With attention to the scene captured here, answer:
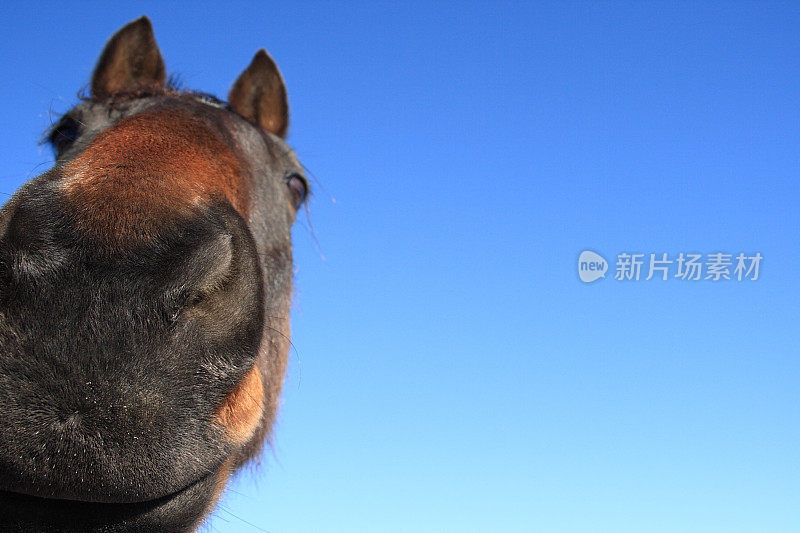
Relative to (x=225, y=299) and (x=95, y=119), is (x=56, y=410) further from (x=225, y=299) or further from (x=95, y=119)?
(x=95, y=119)

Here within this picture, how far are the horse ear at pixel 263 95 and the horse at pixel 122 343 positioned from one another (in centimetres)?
375

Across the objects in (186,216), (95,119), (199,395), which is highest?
(95,119)

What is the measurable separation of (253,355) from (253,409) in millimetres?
296

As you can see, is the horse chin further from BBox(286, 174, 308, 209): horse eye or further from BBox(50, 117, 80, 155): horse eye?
BBox(50, 117, 80, 155): horse eye

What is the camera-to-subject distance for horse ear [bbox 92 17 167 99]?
19.6 ft

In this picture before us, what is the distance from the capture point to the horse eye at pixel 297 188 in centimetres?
546

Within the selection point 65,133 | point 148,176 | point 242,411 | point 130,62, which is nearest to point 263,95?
point 130,62

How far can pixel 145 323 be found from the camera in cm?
221

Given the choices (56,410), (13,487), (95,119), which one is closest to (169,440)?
(56,410)

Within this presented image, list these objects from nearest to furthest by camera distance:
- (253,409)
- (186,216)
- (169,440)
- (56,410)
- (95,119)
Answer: (56,410) < (169,440) < (186,216) < (253,409) < (95,119)

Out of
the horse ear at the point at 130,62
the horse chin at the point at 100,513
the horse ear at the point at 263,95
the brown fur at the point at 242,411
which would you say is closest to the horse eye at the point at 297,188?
the horse ear at the point at 263,95

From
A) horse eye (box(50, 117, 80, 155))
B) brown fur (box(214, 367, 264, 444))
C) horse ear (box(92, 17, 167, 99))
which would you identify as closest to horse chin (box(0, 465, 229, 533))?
brown fur (box(214, 367, 264, 444))

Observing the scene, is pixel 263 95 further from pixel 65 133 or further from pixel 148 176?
pixel 148 176

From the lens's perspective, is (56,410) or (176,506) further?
(176,506)
